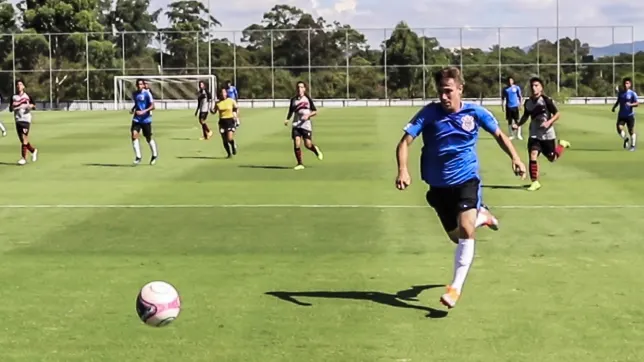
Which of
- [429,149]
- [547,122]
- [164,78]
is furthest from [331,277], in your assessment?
[164,78]

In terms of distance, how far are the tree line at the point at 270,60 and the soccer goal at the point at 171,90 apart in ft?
7.27

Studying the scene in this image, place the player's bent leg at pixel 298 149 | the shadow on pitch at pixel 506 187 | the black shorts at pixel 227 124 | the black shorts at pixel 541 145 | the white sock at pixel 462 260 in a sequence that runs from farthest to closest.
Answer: the black shorts at pixel 227 124 → the player's bent leg at pixel 298 149 → the black shorts at pixel 541 145 → the shadow on pitch at pixel 506 187 → the white sock at pixel 462 260

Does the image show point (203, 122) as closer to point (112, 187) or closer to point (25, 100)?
point (25, 100)

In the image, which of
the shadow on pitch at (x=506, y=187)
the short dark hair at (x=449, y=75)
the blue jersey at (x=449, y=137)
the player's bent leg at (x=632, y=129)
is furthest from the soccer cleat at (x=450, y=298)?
the player's bent leg at (x=632, y=129)

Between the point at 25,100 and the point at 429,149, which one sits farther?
the point at 25,100

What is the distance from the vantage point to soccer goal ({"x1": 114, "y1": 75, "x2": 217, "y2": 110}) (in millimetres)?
69250

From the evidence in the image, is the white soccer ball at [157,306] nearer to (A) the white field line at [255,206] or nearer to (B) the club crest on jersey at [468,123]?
(B) the club crest on jersey at [468,123]

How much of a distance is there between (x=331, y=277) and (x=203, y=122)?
891 inches

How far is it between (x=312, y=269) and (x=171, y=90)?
204ft

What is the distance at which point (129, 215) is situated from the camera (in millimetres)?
13438

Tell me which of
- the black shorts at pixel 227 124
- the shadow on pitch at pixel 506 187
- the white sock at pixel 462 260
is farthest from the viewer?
the black shorts at pixel 227 124

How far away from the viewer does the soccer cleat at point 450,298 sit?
758 centimetres

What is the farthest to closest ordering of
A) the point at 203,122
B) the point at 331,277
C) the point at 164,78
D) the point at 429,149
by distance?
the point at 164,78
the point at 203,122
the point at 331,277
the point at 429,149

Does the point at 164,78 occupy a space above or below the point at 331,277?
above
